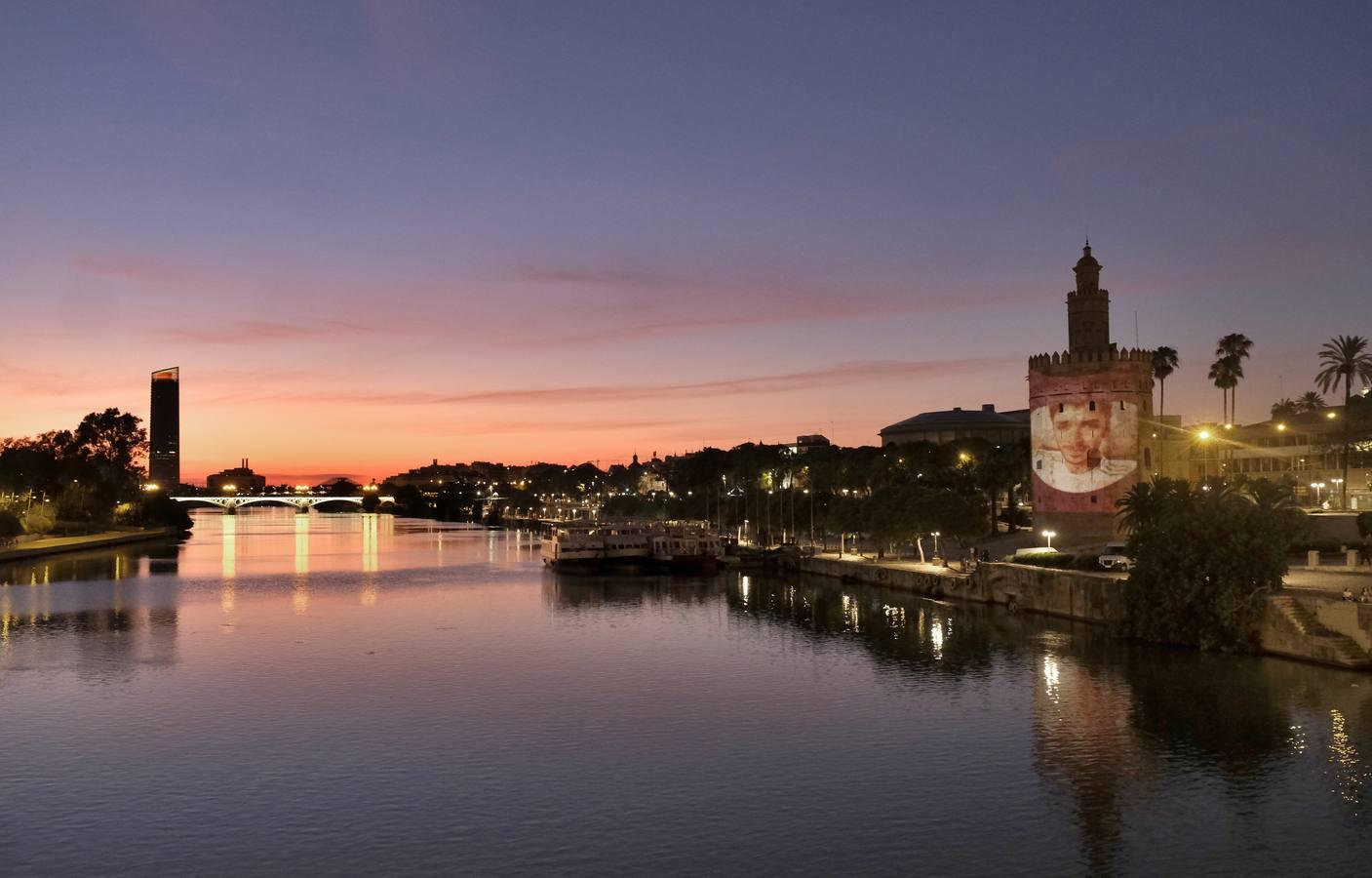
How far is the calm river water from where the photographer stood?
30.4 meters

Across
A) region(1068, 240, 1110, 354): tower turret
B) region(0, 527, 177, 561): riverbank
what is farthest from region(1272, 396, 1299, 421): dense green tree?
region(0, 527, 177, 561): riverbank

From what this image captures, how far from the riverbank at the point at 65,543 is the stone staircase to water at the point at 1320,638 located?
5026 inches

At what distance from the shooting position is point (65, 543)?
6245 inches

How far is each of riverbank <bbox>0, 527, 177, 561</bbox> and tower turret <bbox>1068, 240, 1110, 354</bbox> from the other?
114 m

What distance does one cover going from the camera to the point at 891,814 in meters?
33.3

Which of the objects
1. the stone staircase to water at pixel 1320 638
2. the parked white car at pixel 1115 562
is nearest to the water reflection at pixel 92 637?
the stone staircase to water at pixel 1320 638

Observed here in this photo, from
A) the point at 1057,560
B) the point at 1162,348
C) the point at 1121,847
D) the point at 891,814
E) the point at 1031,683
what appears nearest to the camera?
the point at 1121,847

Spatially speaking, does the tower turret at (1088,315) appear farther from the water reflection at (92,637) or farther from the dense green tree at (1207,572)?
the water reflection at (92,637)

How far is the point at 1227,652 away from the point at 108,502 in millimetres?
187264

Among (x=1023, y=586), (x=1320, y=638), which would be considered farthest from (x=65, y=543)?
(x=1320, y=638)

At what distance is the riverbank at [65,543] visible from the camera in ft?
454

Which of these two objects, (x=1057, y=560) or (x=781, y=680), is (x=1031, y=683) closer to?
→ (x=781, y=680)

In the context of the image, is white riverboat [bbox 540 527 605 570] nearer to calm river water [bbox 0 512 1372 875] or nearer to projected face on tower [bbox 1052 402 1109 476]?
projected face on tower [bbox 1052 402 1109 476]

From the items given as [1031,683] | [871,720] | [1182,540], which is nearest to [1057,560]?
[1182,540]
